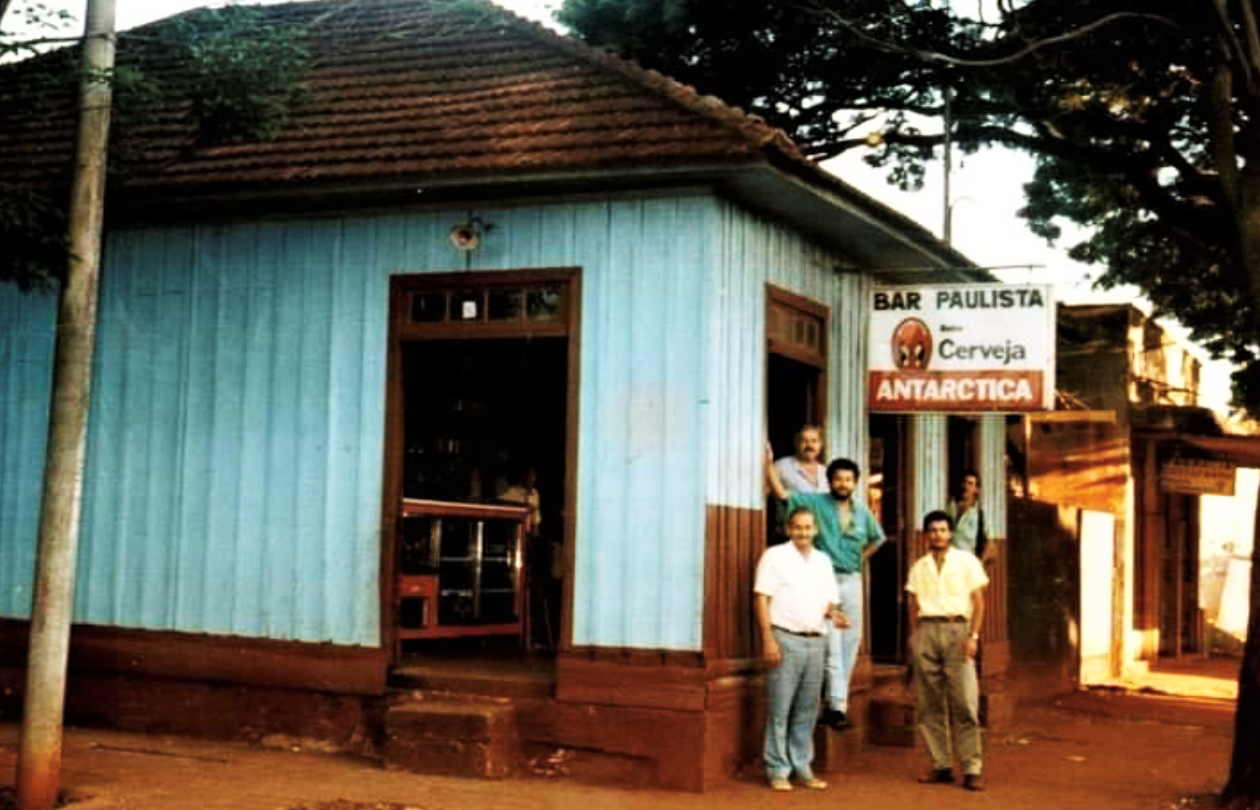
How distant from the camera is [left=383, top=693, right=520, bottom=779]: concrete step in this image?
979 centimetres

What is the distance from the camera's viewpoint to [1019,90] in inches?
632

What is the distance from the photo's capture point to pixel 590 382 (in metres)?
10.3

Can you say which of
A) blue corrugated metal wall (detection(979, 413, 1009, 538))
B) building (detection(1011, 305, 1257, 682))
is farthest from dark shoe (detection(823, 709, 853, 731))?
building (detection(1011, 305, 1257, 682))

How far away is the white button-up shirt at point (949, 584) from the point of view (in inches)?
416

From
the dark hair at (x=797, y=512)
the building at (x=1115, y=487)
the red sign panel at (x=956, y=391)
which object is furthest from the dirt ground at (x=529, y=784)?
the building at (x=1115, y=487)

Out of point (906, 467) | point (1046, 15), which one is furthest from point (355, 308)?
point (1046, 15)

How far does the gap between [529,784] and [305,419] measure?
3.23 meters

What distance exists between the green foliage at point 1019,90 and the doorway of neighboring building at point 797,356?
10.5 ft

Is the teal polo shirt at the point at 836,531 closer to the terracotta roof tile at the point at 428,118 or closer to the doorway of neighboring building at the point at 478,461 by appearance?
the doorway of neighboring building at the point at 478,461

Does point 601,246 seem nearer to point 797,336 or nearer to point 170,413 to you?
point 797,336

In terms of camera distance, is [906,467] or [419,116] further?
[906,467]

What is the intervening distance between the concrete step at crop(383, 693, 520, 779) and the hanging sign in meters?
16.6

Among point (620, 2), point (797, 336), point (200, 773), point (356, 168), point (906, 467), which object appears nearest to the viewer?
point (200, 773)

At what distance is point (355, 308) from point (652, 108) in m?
2.66
